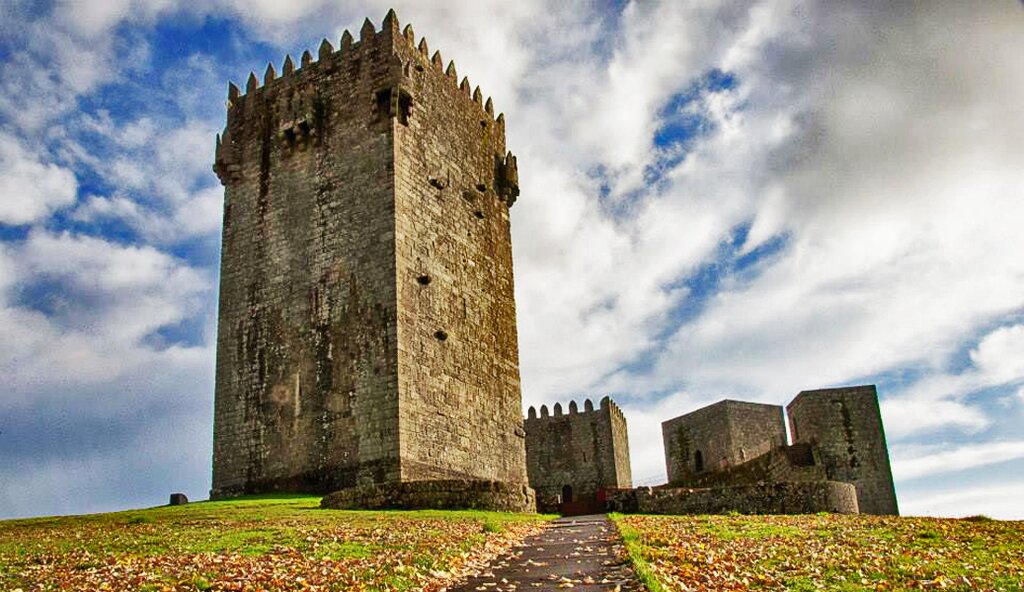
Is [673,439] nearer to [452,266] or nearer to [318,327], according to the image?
[452,266]


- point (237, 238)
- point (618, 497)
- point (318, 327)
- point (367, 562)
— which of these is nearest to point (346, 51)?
point (237, 238)

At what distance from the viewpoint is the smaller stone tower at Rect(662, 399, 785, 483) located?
44.8 metres

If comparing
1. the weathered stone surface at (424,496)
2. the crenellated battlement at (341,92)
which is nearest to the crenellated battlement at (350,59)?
the crenellated battlement at (341,92)

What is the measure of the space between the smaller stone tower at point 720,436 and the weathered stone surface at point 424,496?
77.4ft

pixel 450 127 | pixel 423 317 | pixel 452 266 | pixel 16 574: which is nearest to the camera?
pixel 16 574

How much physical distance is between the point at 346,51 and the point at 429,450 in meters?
13.7

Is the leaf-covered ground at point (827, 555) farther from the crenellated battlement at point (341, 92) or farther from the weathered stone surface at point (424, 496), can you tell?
the crenellated battlement at point (341, 92)

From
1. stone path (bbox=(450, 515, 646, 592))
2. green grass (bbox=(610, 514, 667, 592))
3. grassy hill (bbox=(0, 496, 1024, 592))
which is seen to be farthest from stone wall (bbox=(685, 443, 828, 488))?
stone path (bbox=(450, 515, 646, 592))

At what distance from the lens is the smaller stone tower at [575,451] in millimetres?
48531

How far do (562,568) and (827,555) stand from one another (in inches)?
146

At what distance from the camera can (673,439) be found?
1903 inches

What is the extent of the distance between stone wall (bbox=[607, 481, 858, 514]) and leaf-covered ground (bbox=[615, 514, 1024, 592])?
17.5 ft

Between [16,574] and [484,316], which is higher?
[484,316]

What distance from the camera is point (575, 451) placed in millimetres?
49438
